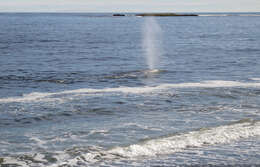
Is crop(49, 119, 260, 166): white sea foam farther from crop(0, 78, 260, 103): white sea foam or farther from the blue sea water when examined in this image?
crop(0, 78, 260, 103): white sea foam

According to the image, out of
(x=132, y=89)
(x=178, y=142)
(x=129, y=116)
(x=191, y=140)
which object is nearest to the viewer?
(x=178, y=142)

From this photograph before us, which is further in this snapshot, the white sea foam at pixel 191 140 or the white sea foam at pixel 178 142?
the white sea foam at pixel 191 140

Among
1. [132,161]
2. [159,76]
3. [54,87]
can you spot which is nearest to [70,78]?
[54,87]

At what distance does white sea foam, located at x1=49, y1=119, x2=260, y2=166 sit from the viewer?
10470 mm

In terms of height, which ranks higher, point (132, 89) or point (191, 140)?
point (132, 89)

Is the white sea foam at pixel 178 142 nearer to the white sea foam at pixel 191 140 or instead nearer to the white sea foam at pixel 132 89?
the white sea foam at pixel 191 140

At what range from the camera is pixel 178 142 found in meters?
11.6

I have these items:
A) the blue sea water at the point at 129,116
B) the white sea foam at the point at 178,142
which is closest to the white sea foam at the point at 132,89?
the blue sea water at the point at 129,116

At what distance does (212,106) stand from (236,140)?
453 centimetres

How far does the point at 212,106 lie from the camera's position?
53.4 feet

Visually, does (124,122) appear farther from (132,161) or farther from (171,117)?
(132,161)

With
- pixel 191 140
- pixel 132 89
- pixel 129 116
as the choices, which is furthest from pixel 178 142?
pixel 132 89

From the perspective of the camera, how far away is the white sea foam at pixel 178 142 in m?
10.5

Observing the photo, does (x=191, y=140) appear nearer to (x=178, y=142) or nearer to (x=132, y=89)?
(x=178, y=142)
